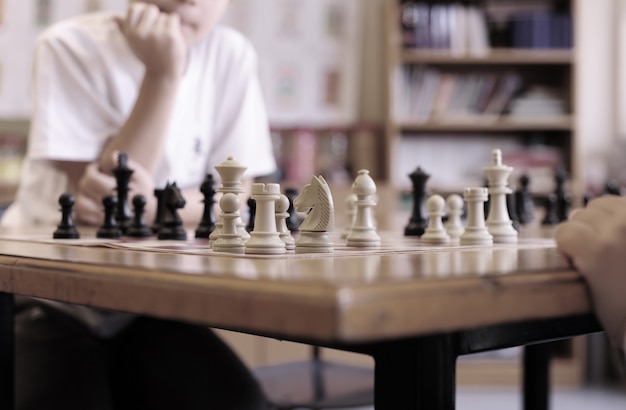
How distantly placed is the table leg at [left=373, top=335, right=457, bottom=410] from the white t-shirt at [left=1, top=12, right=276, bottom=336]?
1.16 m

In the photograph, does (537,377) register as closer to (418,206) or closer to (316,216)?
(418,206)

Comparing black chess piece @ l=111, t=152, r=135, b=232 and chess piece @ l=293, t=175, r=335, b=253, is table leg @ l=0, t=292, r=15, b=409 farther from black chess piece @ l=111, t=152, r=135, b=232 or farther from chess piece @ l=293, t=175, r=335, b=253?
chess piece @ l=293, t=175, r=335, b=253

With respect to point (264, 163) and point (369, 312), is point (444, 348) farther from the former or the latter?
point (264, 163)

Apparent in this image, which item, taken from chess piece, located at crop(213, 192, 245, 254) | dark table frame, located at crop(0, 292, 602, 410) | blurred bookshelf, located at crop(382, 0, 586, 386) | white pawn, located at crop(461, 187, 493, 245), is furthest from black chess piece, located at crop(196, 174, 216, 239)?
blurred bookshelf, located at crop(382, 0, 586, 386)

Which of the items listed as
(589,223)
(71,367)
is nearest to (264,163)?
(71,367)

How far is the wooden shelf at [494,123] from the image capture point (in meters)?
4.01

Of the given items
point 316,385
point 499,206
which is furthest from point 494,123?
point 499,206

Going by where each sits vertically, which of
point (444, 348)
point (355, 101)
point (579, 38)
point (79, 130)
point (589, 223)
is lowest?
point (444, 348)

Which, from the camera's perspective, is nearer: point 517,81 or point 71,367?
point 71,367

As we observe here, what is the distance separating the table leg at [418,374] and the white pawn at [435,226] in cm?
40

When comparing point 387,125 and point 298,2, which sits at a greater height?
point 298,2

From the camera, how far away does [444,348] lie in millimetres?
688

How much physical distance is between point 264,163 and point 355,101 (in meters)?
2.38

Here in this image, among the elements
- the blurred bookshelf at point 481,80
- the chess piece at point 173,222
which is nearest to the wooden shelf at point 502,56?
the blurred bookshelf at point 481,80
